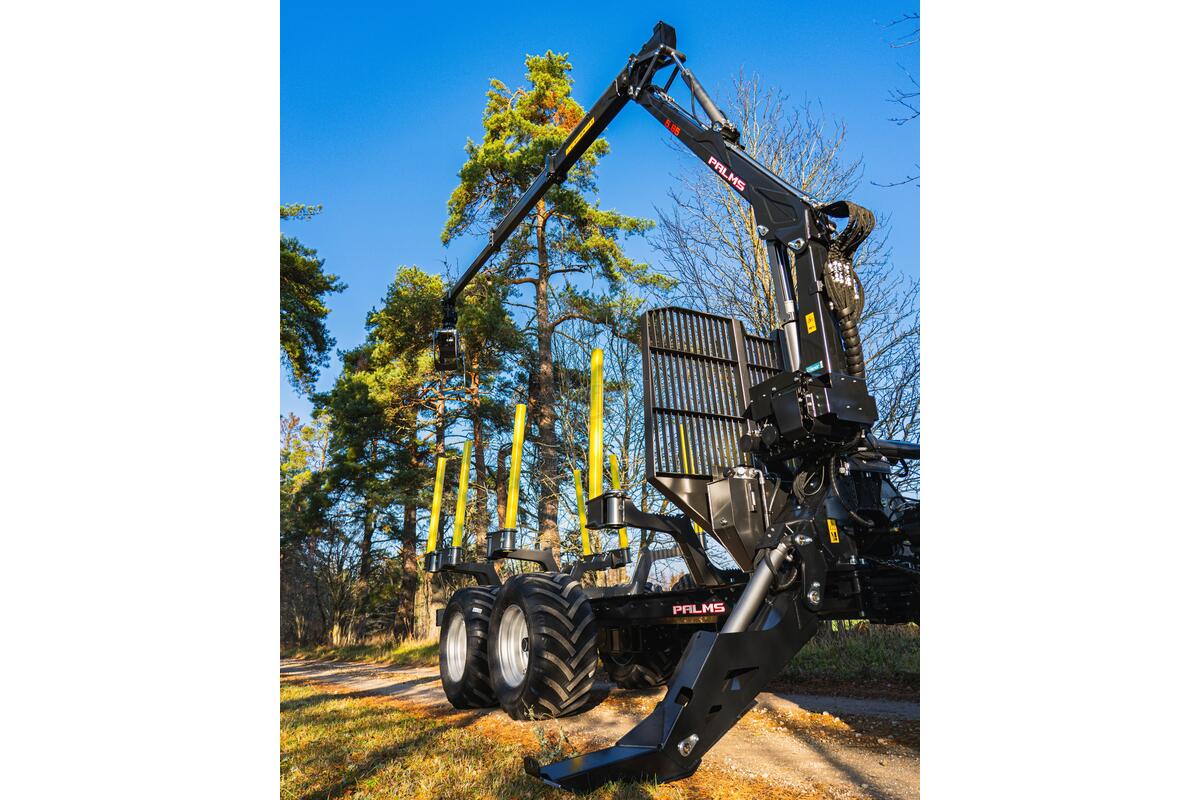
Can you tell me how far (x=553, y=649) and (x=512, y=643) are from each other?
0.88 meters

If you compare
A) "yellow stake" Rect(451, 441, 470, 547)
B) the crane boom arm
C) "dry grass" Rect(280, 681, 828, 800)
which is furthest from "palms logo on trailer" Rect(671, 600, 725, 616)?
"yellow stake" Rect(451, 441, 470, 547)

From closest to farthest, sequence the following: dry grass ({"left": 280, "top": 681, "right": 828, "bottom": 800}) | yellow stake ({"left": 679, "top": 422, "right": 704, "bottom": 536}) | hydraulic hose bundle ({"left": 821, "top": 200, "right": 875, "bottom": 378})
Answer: dry grass ({"left": 280, "top": 681, "right": 828, "bottom": 800}), hydraulic hose bundle ({"left": 821, "top": 200, "right": 875, "bottom": 378}), yellow stake ({"left": 679, "top": 422, "right": 704, "bottom": 536})

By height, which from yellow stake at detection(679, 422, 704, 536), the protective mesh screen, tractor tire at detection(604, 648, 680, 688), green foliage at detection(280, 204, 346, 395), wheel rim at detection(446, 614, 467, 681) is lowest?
tractor tire at detection(604, 648, 680, 688)

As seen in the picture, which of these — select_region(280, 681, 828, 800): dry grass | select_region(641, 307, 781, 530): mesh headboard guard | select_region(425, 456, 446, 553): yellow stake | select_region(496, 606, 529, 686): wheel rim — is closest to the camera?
select_region(280, 681, 828, 800): dry grass

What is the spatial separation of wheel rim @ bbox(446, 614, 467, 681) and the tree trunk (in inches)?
348

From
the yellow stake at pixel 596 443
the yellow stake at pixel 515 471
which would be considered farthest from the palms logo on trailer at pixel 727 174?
the yellow stake at pixel 515 471

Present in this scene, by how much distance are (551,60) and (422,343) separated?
330 inches

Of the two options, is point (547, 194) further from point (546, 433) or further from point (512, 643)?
point (512, 643)

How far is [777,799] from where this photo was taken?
10.1 ft

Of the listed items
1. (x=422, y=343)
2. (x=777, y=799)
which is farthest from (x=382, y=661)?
(x=777, y=799)

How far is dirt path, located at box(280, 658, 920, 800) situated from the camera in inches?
132

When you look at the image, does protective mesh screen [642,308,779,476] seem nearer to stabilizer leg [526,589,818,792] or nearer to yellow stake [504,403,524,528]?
stabilizer leg [526,589,818,792]

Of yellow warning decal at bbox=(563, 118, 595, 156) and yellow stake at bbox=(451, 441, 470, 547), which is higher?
yellow warning decal at bbox=(563, 118, 595, 156)

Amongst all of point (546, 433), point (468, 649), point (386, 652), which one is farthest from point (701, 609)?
point (386, 652)
